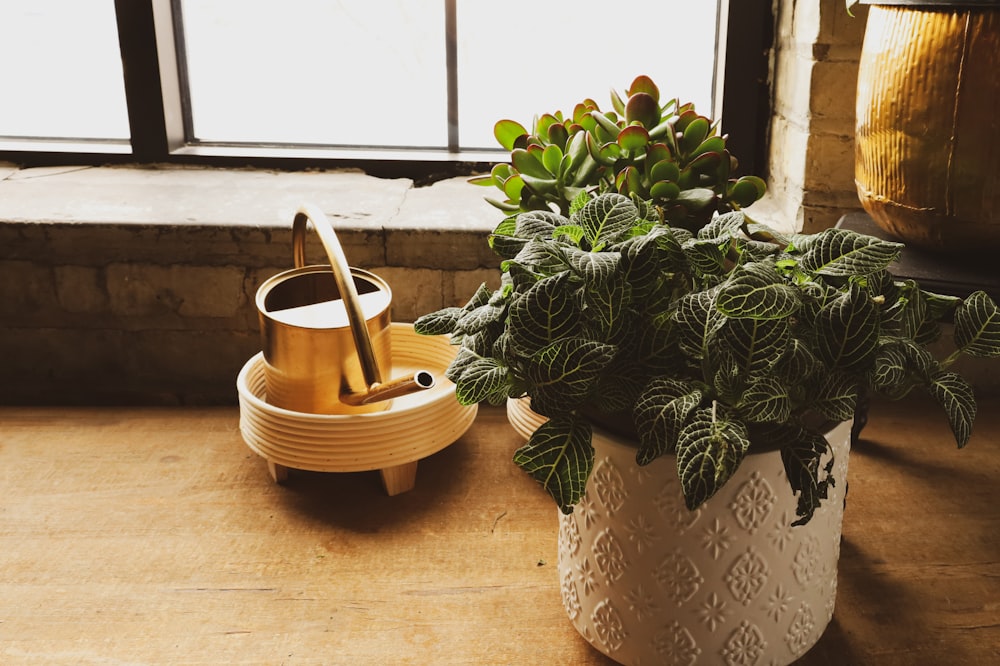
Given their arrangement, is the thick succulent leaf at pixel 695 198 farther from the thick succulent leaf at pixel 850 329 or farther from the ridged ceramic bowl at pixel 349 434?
the ridged ceramic bowl at pixel 349 434

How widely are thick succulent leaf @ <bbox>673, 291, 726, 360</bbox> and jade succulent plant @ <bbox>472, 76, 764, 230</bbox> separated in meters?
0.22

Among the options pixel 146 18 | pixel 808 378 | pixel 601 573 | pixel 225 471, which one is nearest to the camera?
pixel 808 378

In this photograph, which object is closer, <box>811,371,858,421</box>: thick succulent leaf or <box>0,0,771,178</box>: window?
<box>811,371,858,421</box>: thick succulent leaf

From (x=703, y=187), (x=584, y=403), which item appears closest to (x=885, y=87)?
(x=703, y=187)

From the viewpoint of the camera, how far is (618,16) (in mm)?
1550

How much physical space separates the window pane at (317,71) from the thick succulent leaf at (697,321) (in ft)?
3.30

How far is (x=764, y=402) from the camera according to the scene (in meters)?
0.68

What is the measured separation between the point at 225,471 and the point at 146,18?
811 mm

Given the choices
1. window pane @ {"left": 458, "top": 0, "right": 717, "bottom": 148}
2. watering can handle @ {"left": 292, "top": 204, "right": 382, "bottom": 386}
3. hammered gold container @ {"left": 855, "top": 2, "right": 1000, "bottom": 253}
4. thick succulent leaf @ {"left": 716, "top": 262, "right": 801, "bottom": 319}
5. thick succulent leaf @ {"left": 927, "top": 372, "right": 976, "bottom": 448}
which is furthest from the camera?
window pane @ {"left": 458, "top": 0, "right": 717, "bottom": 148}

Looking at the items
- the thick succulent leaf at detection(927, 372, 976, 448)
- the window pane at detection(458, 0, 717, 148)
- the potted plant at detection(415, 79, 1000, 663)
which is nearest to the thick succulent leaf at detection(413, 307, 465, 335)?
the potted plant at detection(415, 79, 1000, 663)

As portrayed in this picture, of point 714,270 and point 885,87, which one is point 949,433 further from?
point 714,270

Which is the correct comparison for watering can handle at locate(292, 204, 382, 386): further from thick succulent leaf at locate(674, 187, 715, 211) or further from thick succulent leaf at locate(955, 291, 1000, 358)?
thick succulent leaf at locate(955, 291, 1000, 358)

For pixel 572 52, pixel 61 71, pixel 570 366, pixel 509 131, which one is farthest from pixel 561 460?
pixel 61 71

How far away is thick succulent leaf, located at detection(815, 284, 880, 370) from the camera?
71 centimetres
